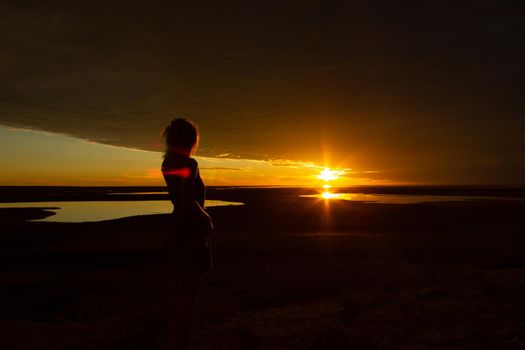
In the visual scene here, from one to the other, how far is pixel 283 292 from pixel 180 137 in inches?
300

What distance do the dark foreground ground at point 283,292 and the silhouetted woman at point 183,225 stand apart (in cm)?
220

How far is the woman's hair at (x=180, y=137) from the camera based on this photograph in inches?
162

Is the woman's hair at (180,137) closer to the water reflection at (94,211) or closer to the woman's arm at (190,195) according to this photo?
the woman's arm at (190,195)

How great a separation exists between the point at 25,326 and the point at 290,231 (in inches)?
796

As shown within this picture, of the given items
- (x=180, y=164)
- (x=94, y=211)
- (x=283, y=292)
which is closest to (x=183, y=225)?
(x=180, y=164)

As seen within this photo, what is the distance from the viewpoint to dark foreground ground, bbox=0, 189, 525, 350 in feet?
20.4

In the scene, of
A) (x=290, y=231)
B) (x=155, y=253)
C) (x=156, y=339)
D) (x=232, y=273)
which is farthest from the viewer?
(x=290, y=231)

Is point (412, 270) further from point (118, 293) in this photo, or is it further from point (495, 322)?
point (118, 293)

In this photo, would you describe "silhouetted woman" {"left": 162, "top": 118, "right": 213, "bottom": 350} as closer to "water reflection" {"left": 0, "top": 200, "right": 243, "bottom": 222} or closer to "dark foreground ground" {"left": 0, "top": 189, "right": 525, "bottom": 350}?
"dark foreground ground" {"left": 0, "top": 189, "right": 525, "bottom": 350}

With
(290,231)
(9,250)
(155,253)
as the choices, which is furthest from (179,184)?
(290,231)

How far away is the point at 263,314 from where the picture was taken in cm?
803

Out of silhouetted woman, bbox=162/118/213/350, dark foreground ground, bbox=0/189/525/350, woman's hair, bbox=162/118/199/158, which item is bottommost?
dark foreground ground, bbox=0/189/525/350

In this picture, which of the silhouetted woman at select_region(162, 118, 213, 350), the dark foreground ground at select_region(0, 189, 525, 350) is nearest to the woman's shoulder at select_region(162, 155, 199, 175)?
the silhouetted woman at select_region(162, 118, 213, 350)

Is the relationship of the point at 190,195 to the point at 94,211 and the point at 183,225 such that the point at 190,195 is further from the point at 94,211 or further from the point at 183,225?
the point at 94,211
